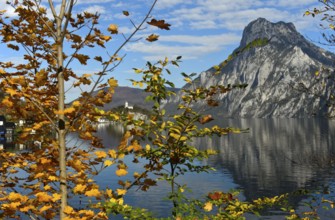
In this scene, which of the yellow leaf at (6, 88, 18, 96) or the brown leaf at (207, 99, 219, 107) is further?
the brown leaf at (207, 99, 219, 107)

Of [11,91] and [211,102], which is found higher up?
[11,91]

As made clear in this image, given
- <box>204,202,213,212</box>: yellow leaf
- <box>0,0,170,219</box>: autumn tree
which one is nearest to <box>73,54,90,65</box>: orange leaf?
<box>0,0,170,219</box>: autumn tree

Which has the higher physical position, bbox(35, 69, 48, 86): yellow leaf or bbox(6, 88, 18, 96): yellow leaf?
bbox(35, 69, 48, 86): yellow leaf

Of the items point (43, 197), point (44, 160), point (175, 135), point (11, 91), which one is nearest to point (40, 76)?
point (11, 91)

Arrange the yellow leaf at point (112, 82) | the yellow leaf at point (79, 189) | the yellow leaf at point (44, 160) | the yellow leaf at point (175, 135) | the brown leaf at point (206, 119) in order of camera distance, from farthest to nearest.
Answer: the yellow leaf at point (175, 135), the brown leaf at point (206, 119), the yellow leaf at point (112, 82), the yellow leaf at point (44, 160), the yellow leaf at point (79, 189)

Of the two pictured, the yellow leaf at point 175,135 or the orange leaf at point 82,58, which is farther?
the yellow leaf at point 175,135

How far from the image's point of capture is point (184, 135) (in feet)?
21.2

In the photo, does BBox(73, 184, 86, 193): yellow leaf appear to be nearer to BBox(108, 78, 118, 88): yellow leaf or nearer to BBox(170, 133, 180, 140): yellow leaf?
BBox(108, 78, 118, 88): yellow leaf

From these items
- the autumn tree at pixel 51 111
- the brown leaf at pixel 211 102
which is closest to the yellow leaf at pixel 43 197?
the autumn tree at pixel 51 111

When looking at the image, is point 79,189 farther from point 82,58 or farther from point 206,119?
point 206,119

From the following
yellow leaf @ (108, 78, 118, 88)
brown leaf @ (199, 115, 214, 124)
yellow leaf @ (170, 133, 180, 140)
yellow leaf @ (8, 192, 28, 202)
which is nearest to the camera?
yellow leaf @ (8, 192, 28, 202)

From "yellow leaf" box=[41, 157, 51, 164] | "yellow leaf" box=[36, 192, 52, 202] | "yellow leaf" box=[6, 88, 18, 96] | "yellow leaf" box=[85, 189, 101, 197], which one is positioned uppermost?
"yellow leaf" box=[6, 88, 18, 96]

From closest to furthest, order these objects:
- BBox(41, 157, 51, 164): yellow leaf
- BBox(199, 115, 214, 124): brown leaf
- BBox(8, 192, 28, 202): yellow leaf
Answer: BBox(8, 192, 28, 202): yellow leaf, BBox(41, 157, 51, 164): yellow leaf, BBox(199, 115, 214, 124): brown leaf

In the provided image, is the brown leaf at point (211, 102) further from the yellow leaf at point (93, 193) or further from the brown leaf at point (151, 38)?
the yellow leaf at point (93, 193)
